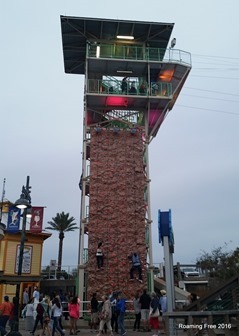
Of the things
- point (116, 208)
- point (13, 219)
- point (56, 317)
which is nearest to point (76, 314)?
point (56, 317)

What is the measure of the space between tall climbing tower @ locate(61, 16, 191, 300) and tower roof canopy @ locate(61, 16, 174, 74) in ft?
0.25

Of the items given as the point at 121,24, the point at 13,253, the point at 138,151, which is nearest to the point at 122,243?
the point at 138,151

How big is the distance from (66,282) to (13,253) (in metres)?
5.42

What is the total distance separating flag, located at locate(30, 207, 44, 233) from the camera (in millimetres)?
31625

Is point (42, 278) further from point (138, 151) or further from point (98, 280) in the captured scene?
point (138, 151)

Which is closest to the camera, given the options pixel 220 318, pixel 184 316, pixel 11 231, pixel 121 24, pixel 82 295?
pixel 184 316

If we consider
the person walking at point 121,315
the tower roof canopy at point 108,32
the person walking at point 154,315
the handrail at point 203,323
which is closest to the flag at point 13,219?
the person walking at point 121,315

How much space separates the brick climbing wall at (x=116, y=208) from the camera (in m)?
24.7

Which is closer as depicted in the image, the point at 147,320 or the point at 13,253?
the point at 147,320

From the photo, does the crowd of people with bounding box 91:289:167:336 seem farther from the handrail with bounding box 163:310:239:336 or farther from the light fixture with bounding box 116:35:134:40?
the light fixture with bounding box 116:35:134:40

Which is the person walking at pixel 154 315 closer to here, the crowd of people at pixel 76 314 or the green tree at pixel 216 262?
the crowd of people at pixel 76 314

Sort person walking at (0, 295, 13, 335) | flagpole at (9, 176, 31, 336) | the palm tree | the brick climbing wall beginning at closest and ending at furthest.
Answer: flagpole at (9, 176, 31, 336), person walking at (0, 295, 13, 335), the brick climbing wall, the palm tree

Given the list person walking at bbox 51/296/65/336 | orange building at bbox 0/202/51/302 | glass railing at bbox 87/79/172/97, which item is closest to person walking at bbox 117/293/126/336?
person walking at bbox 51/296/65/336

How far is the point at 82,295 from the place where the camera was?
24.4m
